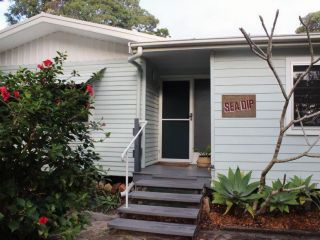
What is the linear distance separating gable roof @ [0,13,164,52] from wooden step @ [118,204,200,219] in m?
3.27

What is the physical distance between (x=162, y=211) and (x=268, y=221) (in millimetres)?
1705

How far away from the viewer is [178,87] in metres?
7.87

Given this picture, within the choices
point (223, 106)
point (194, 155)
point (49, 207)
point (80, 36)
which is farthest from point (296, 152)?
point (80, 36)

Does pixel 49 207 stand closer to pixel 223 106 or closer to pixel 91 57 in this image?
pixel 223 106

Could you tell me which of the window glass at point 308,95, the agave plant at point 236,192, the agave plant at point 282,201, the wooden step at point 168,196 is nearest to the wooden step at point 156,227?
the wooden step at point 168,196

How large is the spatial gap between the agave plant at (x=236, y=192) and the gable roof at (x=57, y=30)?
3.07m

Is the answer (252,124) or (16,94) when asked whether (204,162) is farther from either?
(16,94)

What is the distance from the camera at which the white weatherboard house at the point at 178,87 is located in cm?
575

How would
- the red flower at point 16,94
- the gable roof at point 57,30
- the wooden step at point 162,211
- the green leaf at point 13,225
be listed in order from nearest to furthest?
1. the green leaf at point 13,225
2. the red flower at point 16,94
3. the wooden step at point 162,211
4. the gable roof at point 57,30

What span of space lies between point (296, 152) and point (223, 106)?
152 centimetres

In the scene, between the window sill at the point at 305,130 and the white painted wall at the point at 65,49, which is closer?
the window sill at the point at 305,130

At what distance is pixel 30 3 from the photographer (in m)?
25.7

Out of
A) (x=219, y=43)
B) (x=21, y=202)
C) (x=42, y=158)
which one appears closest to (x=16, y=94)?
(x=42, y=158)

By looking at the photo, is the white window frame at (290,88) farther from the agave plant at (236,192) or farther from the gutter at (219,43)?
the agave plant at (236,192)
